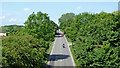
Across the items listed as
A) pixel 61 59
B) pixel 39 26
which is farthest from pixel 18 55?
pixel 61 59

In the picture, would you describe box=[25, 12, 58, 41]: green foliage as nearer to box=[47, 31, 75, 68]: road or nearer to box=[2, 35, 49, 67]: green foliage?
box=[47, 31, 75, 68]: road

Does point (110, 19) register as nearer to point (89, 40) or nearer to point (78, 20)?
point (89, 40)

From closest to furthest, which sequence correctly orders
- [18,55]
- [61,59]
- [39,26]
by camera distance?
[18,55], [39,26], [61,59]

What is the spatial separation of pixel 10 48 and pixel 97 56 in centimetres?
851

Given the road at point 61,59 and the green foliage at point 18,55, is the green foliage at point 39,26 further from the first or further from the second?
the green foliage at point 18,55

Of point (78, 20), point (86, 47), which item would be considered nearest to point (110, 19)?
point (86, 47)

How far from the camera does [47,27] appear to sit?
108 ft

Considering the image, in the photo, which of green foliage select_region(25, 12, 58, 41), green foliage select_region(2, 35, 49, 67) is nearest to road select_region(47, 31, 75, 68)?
green foliage select_region(25, 12, 58, 41)

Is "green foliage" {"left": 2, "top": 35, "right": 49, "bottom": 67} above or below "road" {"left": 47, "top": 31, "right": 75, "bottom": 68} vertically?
above

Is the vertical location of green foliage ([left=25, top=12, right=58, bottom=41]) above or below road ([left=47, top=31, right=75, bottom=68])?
above

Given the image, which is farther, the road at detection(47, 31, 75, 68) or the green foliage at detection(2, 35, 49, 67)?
the road at detection(47, 31, 75, 68)

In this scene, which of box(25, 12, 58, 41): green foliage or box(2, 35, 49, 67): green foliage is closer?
box(2, 35, 49, 67): green foliage

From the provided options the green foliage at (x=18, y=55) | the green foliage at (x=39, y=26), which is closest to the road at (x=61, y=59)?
the green foliage at (x=39, y=26)

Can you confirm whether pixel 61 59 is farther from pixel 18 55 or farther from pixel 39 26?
pixel 18 55
